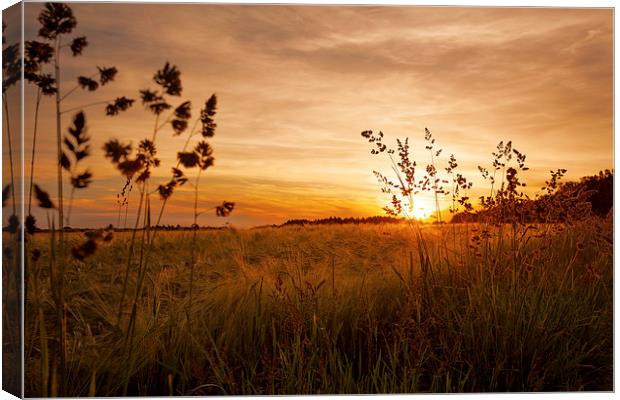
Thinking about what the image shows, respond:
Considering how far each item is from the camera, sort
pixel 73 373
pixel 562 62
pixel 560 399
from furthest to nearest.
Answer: pixel 562 62, pixel 560 399, pixel 73 373

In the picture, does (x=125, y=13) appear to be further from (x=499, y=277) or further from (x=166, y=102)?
(x=499, y=277)

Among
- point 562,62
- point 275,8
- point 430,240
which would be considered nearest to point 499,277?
point 430,240

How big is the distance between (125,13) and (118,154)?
740 mm

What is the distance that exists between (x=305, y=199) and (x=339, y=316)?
638 millimetres

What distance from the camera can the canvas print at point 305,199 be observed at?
3.51 metres

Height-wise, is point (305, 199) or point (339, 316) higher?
point (305, 199)

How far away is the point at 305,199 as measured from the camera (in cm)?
372

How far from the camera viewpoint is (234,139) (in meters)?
3.66

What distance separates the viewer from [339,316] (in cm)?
372

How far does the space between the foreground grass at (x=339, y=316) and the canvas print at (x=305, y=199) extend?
12mm

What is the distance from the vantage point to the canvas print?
351 cm

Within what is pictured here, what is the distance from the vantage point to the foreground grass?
11.6ft

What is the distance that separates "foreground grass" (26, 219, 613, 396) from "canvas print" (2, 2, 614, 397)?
1cm

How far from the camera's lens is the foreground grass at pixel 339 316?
353 cm
